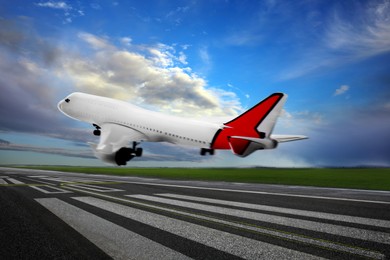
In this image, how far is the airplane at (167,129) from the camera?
10.3 m

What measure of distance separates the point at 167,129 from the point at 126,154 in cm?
259

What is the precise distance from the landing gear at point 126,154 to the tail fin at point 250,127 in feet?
13.1

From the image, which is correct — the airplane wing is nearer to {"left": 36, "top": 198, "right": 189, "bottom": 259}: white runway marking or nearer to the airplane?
the airplane

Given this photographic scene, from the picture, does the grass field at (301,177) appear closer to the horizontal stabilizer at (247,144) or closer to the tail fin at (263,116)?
the tail fin at (263,116)

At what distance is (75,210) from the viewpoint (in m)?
9.47

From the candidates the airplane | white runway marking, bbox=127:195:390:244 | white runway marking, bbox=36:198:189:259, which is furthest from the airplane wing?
white runway marking, bbox=127:195:390:244

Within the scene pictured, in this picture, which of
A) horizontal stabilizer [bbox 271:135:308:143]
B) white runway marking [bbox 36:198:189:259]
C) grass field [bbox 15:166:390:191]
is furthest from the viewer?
grass field [bbox 15:166:390:191]

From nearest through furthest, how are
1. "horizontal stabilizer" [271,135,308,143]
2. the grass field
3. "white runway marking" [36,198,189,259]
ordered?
1. "white runway marking" [36,198,189,259]
2. "horizontal stabilizer" [271,135,308,143]
3. the grass field

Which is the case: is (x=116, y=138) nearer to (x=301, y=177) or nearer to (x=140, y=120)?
(x=140, y=120)

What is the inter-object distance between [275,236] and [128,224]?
12.3ft

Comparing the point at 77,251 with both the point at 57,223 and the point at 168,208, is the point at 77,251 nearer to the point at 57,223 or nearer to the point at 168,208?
the point at 57,223

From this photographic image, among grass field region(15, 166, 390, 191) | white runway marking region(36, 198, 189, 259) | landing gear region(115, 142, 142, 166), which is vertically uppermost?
landing gear region(115, 142, 142, 166)

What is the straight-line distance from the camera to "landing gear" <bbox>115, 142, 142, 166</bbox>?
11953mm

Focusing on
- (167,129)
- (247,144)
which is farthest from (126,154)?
(247,144)
